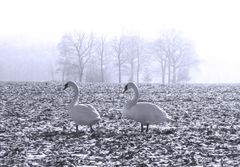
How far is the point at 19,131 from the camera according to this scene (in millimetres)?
12969

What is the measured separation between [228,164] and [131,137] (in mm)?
3785

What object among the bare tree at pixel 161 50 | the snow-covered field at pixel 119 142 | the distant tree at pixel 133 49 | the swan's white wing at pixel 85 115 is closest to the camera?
the snow-covered field at pixel 119 142

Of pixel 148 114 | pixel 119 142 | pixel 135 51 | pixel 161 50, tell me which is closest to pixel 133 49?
pixel 135 51

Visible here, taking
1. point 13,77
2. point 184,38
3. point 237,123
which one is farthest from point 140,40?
point 13,77

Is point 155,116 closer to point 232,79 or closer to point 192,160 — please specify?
point 192,160

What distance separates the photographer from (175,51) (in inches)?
3088

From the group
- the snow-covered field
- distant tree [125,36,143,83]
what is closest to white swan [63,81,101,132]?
the snow-covered field

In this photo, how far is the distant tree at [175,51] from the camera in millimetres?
77875

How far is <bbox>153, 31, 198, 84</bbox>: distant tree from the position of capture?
77.9m

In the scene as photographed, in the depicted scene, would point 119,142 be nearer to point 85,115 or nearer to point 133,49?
point 85,115

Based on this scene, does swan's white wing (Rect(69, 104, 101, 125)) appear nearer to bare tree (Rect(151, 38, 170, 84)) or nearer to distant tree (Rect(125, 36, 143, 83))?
bare tree (Rect(151, 38, 170, 84))

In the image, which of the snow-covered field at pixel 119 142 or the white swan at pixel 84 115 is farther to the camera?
the white swan at pixel 84 115

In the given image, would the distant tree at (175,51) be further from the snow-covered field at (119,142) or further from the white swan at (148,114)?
the white swan at (148,114)

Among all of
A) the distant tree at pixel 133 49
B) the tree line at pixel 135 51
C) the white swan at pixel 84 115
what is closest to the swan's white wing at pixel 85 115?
the white swan at pixel 84 115
